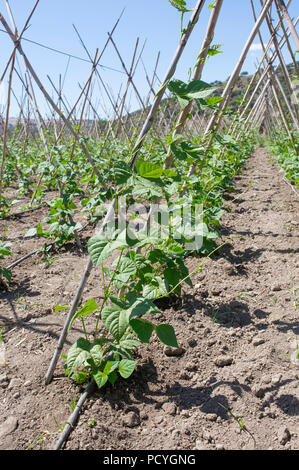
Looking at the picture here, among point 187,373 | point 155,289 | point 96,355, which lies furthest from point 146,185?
point 187,373

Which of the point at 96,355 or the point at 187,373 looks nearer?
the point at 96,355

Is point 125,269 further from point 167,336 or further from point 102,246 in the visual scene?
point 167,336

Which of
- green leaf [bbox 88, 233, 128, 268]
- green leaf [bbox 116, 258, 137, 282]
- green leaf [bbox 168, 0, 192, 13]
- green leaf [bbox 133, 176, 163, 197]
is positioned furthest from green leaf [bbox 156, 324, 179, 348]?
green leaf [bbox 168, 0, 192, 13]

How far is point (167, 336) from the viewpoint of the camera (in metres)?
1.30

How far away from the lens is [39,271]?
258 cm

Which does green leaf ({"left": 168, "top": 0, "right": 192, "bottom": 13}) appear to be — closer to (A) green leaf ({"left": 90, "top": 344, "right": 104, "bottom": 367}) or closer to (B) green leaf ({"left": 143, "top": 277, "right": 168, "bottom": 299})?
(B) green leaf ({"left": 143, "top": 277, "right": 168, "bottom": 299})

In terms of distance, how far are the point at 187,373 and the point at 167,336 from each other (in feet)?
1.13

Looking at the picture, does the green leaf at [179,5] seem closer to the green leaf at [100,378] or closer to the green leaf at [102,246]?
the green leaf at [102,246]

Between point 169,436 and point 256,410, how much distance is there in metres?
0.36

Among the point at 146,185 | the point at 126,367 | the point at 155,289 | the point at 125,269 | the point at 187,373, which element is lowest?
the point at 187,373

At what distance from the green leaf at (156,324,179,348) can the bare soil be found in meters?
0.29

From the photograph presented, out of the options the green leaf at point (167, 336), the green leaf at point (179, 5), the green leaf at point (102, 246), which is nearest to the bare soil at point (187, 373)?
the green leaf at point (167, 336)
